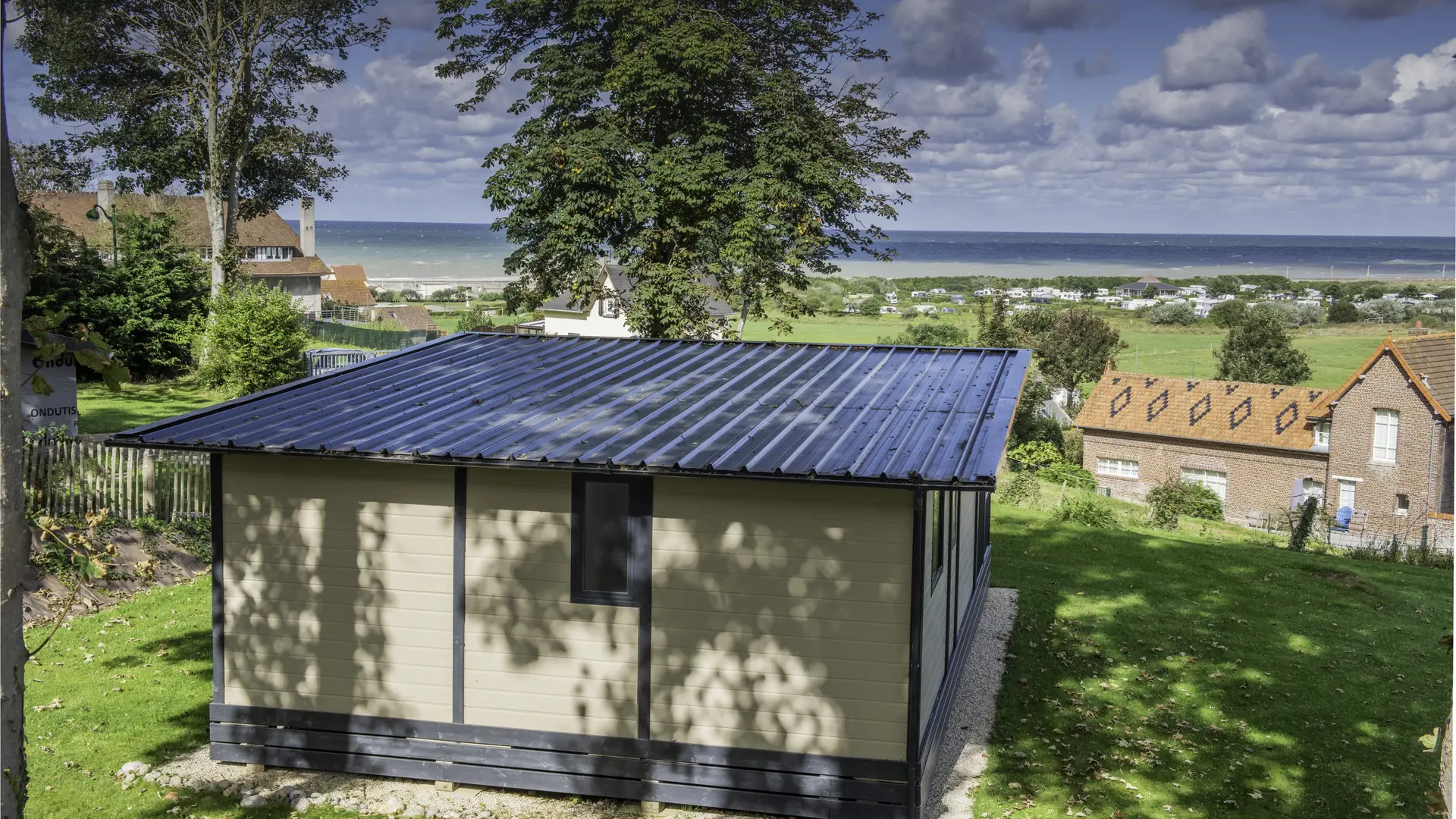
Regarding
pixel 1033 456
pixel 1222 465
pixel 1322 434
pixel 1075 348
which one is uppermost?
pixel 1075 348

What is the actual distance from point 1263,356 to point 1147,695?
61532mm

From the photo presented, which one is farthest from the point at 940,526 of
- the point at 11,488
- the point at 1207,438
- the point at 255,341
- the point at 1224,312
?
the point at 1224,312

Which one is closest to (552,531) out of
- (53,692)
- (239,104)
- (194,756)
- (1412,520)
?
(194,756)

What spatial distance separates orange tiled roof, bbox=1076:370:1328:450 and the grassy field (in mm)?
23913

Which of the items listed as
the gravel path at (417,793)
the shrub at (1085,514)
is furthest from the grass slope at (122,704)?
the shrub at (1085,514)

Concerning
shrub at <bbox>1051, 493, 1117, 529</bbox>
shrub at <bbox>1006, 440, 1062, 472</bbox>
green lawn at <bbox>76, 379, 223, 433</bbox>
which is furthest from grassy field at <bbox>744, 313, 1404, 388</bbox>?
shrub at <bbox>1051, 493, 1117, 529</bbox>

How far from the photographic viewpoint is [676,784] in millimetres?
9539

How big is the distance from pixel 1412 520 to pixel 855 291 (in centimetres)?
9472

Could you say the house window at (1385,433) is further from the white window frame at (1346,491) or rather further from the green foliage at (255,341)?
the green foliage at (255,341)

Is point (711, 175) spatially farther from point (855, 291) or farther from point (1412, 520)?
point (855, 291)

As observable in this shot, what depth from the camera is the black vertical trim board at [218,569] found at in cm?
1015

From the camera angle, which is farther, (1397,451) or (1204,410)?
(1204,410)

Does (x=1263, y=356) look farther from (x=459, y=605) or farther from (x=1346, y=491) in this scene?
(x=459, y=605)

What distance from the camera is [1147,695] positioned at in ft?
43.4
